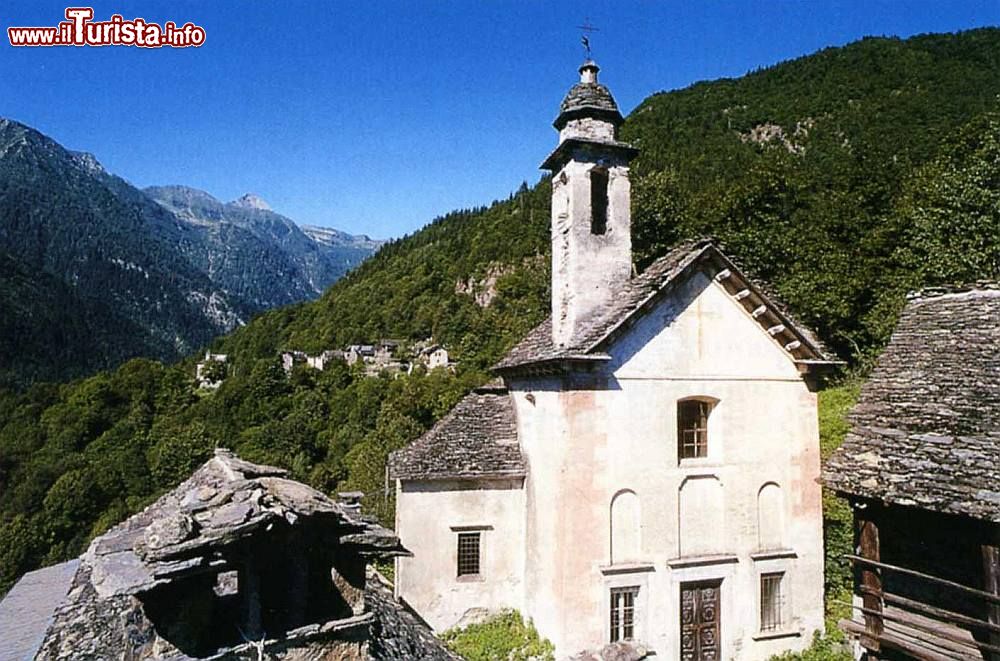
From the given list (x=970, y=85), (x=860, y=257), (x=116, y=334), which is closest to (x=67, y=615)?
(x=860, y=257)

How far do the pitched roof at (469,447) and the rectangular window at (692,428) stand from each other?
4118 millimetres

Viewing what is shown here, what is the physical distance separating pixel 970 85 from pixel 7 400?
116572 millimetres

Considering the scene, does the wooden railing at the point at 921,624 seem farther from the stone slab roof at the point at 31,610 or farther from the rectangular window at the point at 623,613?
the stone slab roof at the point at 31,610

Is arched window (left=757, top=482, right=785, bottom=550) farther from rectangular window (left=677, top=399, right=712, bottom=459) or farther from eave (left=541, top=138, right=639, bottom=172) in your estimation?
eave (left=541, top=138, right=639, bottom=172)

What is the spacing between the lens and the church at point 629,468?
44.8 feet

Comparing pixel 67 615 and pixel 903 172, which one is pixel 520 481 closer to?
pixel 67 615

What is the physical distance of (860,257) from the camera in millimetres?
33656

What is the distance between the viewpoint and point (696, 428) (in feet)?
48.9

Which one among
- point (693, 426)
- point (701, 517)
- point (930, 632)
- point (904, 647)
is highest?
point (693, 426)

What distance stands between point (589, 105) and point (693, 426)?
27.4 ft

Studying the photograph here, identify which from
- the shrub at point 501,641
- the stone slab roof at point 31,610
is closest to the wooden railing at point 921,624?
the shrub at point 501,641

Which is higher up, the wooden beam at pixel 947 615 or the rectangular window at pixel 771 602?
the wooden beam at pixel 947 615

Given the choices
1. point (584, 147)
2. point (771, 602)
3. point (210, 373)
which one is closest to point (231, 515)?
point (584, 147)

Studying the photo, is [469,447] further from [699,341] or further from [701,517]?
[699,341]
